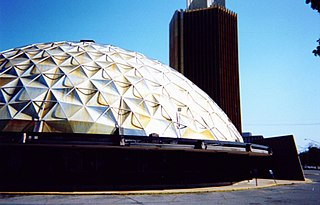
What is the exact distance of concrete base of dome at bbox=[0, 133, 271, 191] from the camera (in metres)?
22.0

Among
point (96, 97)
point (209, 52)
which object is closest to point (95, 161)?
point (96, 97)

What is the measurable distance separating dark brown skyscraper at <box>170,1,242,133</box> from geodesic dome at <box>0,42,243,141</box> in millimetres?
63178

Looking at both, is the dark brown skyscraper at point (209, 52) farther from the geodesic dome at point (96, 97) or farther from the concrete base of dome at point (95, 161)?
the concrete base of dome at point (95, 161)

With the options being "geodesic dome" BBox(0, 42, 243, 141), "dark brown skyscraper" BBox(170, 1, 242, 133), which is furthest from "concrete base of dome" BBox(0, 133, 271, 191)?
"dark brown skyscraper" BBox(170, 1, 242, 133)

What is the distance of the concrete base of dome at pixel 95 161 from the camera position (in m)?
22.0

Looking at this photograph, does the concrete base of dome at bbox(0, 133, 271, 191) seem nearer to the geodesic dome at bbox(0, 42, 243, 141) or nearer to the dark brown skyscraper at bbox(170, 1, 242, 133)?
the geodesic dome at bbox(0, 42, 243, 141)

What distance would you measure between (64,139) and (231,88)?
8304 centimetres

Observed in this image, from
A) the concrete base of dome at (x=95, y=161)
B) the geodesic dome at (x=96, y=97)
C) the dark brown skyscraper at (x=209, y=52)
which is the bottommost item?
the concrete base of dome at (x=95, y=161)

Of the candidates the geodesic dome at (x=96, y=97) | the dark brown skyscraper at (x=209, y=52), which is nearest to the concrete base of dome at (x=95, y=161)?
the geodesic dome at (x=96, y=97)

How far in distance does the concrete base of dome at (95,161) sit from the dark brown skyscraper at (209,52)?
70.9 m

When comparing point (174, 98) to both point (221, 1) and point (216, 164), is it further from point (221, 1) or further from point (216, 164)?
point (221, 1)

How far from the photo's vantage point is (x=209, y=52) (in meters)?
98.2

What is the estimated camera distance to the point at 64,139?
21.8m

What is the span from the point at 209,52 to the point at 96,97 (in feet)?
247
